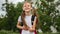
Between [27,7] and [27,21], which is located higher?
[27,7]

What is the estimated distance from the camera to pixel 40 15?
4.37m

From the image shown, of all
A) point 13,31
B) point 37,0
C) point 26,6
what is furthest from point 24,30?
point 37,0

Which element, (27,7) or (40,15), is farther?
(40,15)

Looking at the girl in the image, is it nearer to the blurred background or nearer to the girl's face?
the girl's face

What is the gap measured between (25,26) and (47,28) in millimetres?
1496

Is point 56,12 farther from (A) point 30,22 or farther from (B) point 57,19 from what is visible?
(A) point 30,22

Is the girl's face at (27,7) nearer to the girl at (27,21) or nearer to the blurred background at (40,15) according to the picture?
the girl at (27,21)

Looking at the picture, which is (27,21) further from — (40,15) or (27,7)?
(40,15)

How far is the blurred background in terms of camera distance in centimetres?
440

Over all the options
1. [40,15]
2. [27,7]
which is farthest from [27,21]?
[40,15]

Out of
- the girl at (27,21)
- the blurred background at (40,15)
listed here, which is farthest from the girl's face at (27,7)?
the blurred background at (40,15)

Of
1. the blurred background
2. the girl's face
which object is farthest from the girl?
the blurred background

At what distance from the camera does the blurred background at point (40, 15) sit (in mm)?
4402

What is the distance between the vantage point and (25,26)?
308 centimetres
